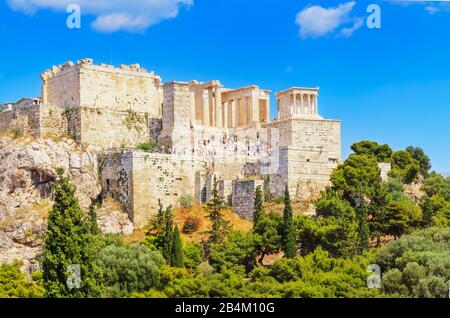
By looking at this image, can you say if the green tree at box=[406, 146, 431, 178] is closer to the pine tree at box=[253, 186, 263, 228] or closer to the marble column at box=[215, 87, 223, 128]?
the marble column at box=[215, 87, 223, 128]

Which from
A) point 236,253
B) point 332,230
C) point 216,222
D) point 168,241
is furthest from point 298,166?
point 168,241

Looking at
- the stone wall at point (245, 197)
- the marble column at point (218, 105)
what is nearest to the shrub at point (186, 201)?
the stone wall at point (245, 197)

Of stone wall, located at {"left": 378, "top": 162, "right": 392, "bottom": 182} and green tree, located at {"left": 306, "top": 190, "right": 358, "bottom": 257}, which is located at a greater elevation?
stone wall, located at {"left": 378, "top": 162, "right": 392, "bottom": 182}

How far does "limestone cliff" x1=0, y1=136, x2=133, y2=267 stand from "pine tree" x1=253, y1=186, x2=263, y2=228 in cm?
625

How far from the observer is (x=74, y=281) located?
128ft

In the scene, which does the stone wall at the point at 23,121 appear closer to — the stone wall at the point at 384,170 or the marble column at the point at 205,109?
the marble column at the point at 205,109

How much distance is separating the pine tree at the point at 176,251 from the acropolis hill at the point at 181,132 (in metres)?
5.88

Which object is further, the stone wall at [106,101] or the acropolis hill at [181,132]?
the stone wall at [106,101]

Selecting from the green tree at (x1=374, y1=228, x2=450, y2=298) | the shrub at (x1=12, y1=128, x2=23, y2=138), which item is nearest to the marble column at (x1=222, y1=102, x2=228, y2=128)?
the shrub at (x1=12, y1=128, x2=23, y2=138)

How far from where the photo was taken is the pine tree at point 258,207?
158ft

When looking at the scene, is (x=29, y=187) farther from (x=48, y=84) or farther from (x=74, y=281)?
(x=74, y=281)

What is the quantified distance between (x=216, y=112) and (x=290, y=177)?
9545mm

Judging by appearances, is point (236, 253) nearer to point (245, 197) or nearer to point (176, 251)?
point (176, 251)

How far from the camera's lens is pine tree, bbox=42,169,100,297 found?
127ft
